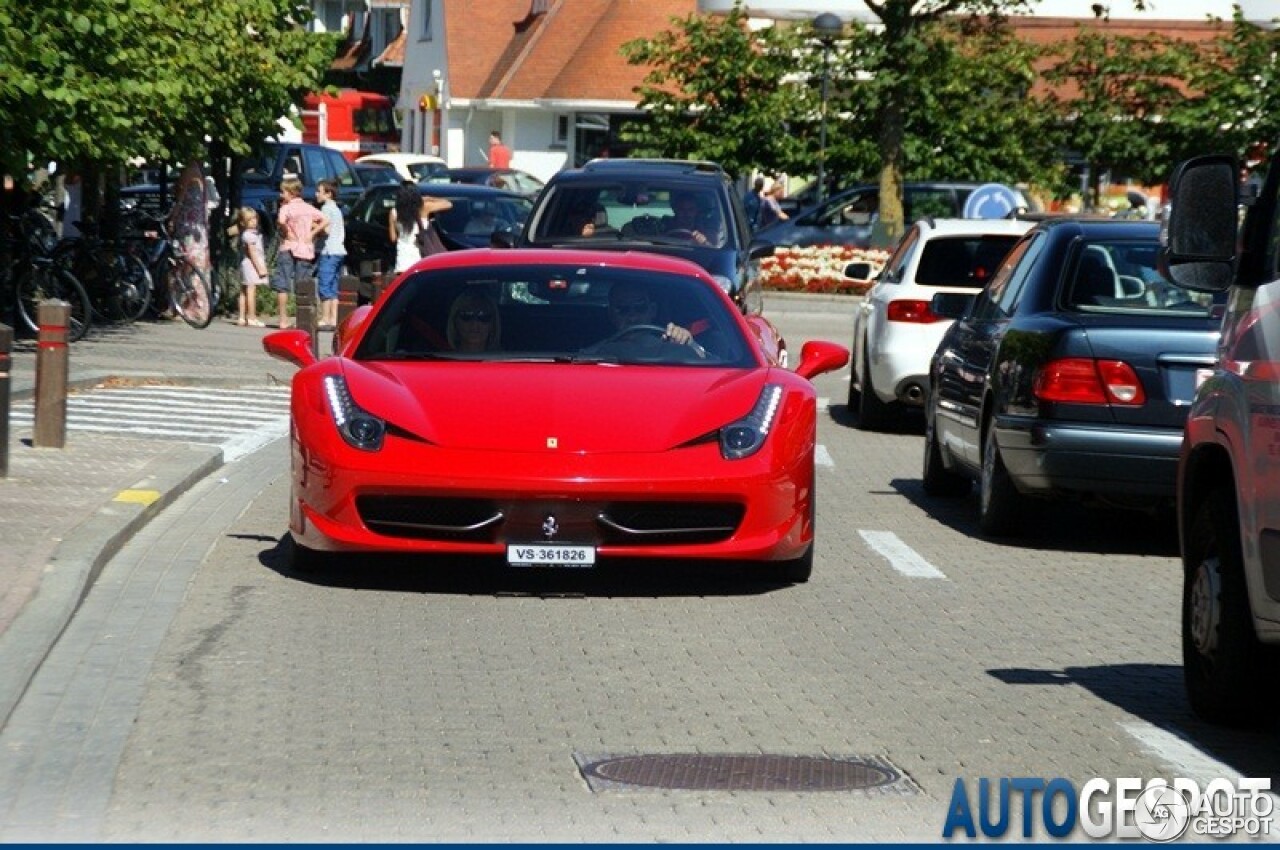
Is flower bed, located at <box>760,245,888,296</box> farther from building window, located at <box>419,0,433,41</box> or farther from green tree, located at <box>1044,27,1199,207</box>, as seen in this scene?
building window, located at <box>419,0,433,41</box>

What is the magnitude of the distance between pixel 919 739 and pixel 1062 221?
618 cm

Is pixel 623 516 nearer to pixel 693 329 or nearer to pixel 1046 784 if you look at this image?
pixel 693 329

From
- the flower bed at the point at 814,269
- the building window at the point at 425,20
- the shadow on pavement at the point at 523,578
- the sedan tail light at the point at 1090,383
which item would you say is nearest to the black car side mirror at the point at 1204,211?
the shadow on pavement at the point at 523,578

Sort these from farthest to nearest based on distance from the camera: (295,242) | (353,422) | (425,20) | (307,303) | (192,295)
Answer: (425,20)
(295,242)
(192,295)
(307,303)
(353,422)

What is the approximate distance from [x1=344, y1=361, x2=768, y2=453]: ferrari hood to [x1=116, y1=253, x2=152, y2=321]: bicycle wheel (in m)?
15.6

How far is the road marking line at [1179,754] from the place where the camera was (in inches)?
274

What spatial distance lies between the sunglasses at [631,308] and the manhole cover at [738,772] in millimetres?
4316

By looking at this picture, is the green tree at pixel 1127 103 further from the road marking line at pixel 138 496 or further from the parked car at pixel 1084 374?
the road marking line at pixel 138 496

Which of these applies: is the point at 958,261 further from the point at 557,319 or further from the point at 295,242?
the point at 295,242

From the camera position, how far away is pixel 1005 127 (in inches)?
1629

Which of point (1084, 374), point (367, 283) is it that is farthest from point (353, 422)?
point (367, 283)

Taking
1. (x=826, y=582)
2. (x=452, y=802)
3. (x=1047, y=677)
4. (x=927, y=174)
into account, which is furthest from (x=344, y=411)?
(x=927, y=174)

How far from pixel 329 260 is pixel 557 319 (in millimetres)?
16628
